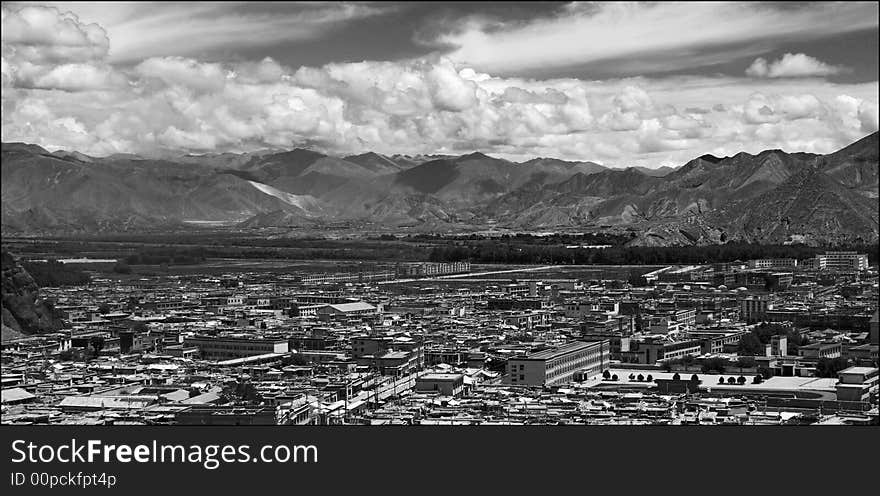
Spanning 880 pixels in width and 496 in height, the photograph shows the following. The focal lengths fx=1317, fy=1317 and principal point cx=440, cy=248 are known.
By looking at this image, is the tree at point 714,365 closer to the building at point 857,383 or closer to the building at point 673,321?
the building at point 857,383

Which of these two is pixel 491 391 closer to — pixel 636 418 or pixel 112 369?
pixel 636 418

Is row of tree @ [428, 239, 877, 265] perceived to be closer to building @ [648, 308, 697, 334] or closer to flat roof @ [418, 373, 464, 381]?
building @ [648, 308, 697, 334]

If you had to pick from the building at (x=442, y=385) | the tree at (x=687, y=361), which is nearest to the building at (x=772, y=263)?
the tree at (x=687, y=361)

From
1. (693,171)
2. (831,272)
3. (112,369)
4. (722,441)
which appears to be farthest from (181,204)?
(722,441)

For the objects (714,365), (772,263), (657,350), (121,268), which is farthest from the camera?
(772,263)

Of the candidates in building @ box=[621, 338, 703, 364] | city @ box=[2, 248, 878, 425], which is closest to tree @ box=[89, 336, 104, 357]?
city @ box=[2, 248, 878, 425]

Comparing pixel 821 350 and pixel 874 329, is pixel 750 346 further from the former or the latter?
pixel 874 329

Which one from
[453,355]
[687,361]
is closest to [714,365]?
[687,361]
